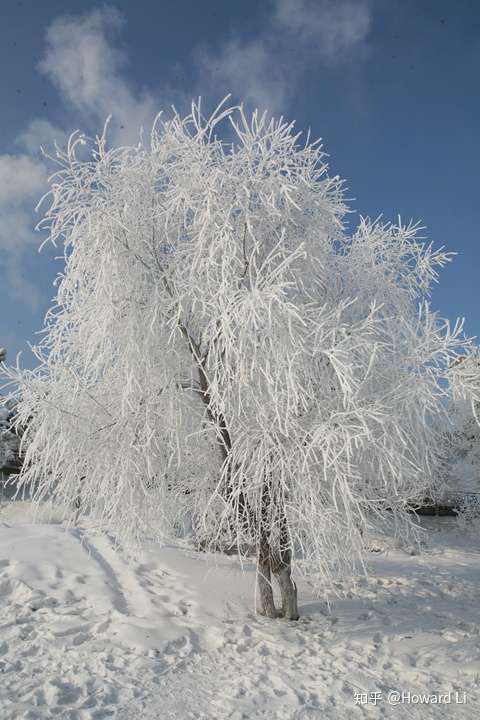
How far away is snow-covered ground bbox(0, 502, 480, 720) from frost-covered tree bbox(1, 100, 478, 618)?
101 cm

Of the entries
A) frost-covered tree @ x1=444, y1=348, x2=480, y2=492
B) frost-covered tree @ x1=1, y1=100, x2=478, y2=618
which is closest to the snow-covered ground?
frost-covered tree @ x1=1, y1=100, x2=478, y2=618

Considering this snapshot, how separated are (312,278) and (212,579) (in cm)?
538

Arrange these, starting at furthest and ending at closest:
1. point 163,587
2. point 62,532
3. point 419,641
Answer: point 62,532 < point 163,587 < point 419,641

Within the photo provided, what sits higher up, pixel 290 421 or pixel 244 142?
pixel 244 142

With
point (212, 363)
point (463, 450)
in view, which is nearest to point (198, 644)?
point (212, 363)

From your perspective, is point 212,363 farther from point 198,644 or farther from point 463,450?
point 463,450

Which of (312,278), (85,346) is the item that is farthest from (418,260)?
(85,346)

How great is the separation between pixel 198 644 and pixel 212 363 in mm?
3376

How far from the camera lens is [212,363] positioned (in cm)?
709

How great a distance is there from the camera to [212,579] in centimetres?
A: 919

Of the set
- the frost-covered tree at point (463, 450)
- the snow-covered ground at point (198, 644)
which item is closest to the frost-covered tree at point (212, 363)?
the snow-covered ground at point (198, 644)

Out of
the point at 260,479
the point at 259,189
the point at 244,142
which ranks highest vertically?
the point at 244,142

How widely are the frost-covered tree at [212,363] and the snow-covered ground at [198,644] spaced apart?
1.01 metres

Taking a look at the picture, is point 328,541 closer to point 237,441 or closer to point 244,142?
point 237,441
